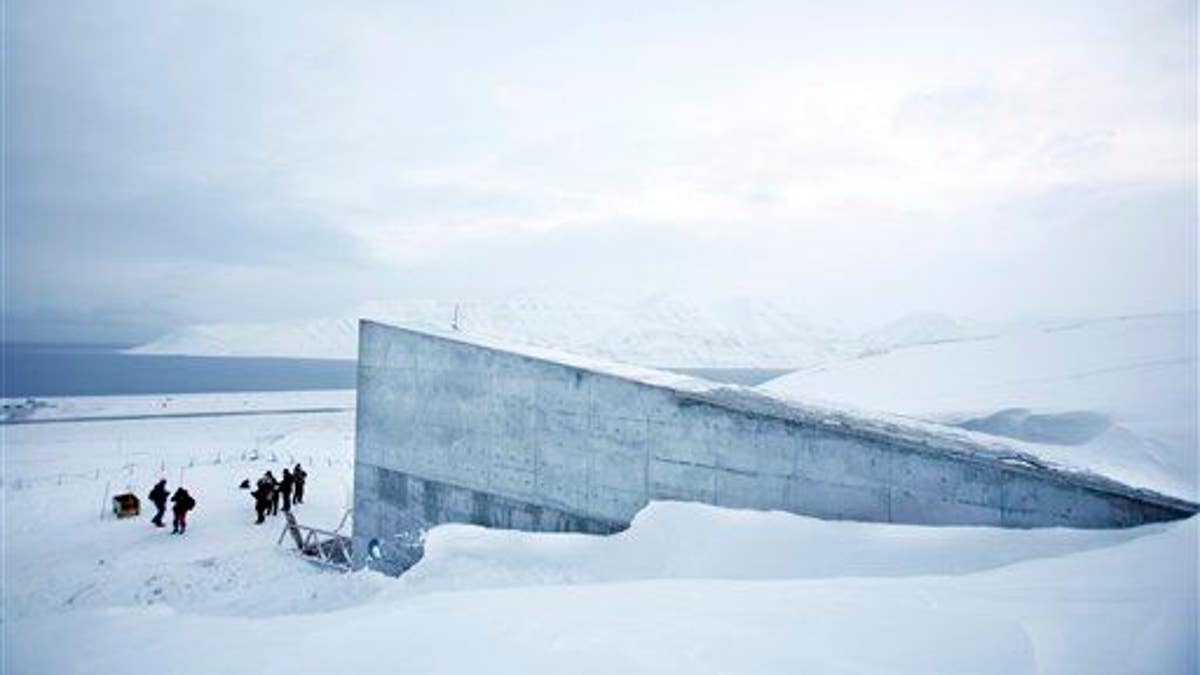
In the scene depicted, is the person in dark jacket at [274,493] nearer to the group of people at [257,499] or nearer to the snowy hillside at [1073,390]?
the group of people at [257,499]

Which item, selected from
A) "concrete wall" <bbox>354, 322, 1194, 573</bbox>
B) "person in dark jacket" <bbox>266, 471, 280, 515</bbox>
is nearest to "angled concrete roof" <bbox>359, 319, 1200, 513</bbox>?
"concrete wall" <bbox>354, 322, 1194, 573</bbox>

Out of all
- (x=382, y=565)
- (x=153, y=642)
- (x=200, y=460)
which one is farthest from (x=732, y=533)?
(x=200, y=460)

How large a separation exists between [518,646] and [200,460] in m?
30.6

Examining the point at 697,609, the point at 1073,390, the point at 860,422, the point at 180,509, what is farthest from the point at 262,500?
the point at 1073,390

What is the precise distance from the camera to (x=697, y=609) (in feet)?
15.9

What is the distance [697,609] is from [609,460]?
4.36 metres

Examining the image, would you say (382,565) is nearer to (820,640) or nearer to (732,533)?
(732,533)

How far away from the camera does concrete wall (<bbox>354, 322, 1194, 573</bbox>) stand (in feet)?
22.9

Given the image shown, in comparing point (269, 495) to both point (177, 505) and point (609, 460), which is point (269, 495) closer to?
point (177, 505)

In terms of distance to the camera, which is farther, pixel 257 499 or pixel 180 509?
pixel 257 499

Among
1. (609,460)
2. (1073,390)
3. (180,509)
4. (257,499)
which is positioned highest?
(1073,390)

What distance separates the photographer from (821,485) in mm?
7773

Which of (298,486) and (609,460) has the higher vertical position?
(609,460)

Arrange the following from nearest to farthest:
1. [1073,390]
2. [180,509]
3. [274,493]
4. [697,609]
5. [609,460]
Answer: [697,609] → [609,460] → [1073,390] → [180,509] → [274,493]
